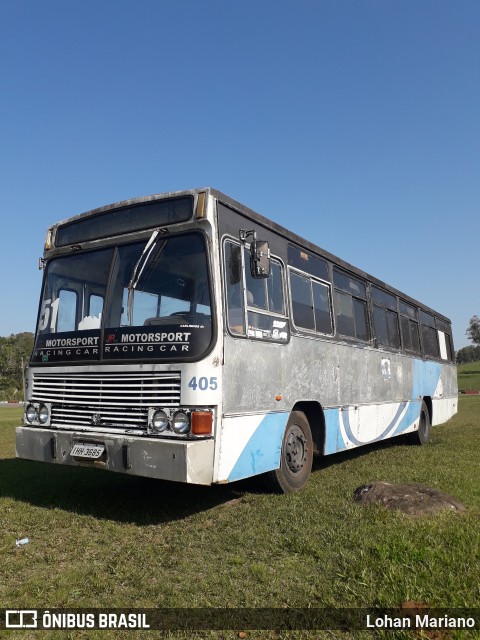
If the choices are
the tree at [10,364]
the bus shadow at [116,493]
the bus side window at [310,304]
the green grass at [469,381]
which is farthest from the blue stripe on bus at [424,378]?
the tree at [10,364]

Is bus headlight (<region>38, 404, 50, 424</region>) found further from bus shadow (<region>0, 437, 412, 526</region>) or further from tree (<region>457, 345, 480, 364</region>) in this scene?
tree (<region>457, 345, 480, 364</region>)

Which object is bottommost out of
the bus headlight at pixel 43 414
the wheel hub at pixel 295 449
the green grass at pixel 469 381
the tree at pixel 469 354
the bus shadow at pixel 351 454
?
the bus shadow at pixel 351 454

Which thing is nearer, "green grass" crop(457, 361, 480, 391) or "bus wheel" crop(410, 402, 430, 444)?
"bus wheel" crop(410, 402, 430, 444)

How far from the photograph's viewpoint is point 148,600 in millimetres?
3578

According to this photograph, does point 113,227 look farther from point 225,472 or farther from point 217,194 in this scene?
point 225,472

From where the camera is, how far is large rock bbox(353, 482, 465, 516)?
533cm

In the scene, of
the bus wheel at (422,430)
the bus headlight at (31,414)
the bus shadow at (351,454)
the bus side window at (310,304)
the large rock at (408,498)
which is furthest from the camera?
the bus wheel at (422,430)

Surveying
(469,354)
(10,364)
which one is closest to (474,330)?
(469,354)

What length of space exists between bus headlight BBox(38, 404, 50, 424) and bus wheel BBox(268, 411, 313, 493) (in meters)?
2.74

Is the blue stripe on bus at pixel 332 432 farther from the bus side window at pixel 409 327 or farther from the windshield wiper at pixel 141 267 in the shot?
the bus side window at pixel 409 327

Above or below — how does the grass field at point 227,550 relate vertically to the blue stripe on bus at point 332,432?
below

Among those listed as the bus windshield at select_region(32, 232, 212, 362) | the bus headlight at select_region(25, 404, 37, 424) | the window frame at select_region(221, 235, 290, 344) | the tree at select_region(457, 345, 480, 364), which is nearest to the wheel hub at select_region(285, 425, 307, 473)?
the window frame at select_region(221, 235, 290, 344)

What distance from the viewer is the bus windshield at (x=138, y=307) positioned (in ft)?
17.0

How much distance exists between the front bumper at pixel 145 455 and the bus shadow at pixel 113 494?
0.71 m
